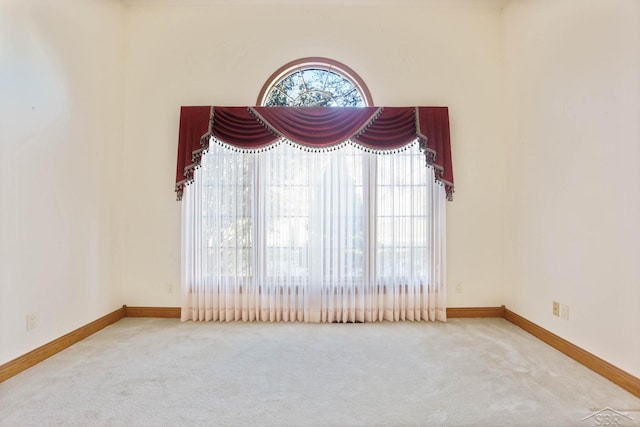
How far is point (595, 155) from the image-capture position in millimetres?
2234

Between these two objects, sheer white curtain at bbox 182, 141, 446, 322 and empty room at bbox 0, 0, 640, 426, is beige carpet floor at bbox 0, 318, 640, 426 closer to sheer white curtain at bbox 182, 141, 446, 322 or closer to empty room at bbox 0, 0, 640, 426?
empty room at bbox 0, 0, 640, 426

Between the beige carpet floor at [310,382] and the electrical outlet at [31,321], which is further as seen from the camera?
the electrical outlet at [31,321]

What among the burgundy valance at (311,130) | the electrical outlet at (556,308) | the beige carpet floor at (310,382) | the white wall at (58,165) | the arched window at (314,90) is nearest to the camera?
the beige carpet floor at (310,382)

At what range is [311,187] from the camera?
3.14m

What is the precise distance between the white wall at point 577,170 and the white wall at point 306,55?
24cm

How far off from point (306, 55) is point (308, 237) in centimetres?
184

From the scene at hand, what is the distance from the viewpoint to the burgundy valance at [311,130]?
306 cm

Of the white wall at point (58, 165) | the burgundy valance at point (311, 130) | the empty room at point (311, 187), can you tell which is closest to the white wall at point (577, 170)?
the empty room at point (311, 187)

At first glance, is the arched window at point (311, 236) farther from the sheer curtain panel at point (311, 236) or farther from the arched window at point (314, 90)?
the arched window at point (314, 90)

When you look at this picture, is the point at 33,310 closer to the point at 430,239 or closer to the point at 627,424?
the point at 430,239

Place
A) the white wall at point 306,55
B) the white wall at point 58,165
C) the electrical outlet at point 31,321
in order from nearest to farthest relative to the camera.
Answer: the white wall at point 58,165 < the electrical outlet at point 31,321 < the white wall at point 306,55

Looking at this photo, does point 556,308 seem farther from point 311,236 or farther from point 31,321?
point 31,321

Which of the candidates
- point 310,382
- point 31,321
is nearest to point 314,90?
point 310,382

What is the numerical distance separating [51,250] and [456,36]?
4116 millimetres
